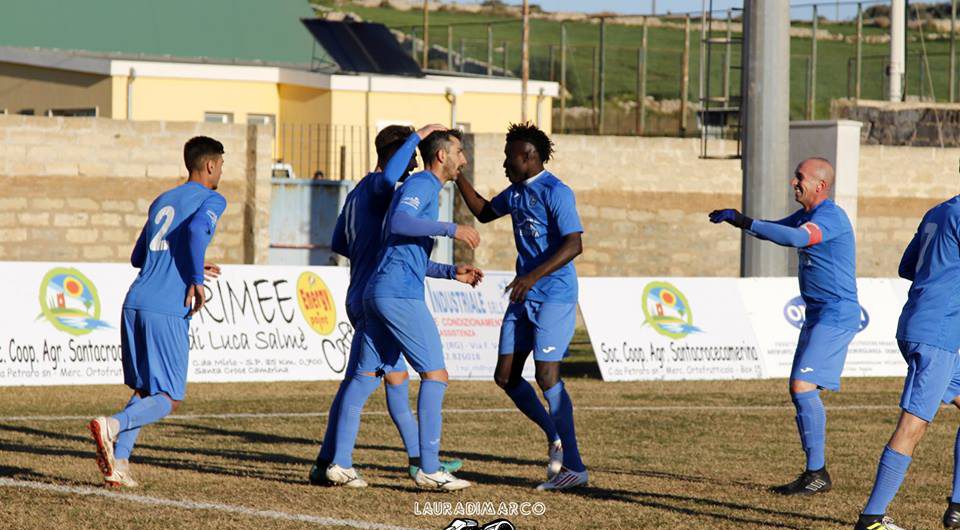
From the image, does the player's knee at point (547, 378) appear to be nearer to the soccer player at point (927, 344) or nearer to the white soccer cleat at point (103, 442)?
the soccer player at point (927, 344)

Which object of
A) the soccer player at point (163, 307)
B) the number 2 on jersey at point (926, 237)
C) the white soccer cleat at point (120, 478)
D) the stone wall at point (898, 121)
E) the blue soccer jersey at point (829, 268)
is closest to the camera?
the number 2 on jersey at point (926, 237)

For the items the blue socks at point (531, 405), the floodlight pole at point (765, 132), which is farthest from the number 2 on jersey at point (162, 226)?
the floodlight pole at point (765, 132)

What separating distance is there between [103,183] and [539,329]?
17177mm

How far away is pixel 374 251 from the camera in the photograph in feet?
33.3

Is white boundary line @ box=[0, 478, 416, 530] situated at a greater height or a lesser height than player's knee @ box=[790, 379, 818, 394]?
lesser

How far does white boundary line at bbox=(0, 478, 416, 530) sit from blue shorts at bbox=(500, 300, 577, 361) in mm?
2065

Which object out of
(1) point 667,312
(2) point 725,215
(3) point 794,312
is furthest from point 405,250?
(3) point 794,312

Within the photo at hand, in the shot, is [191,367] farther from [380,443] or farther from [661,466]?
[661,466]

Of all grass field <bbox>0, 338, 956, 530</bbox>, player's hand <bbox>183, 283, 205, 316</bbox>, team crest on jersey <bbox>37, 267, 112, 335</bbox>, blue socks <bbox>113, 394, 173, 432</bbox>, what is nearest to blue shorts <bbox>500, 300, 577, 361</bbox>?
grass field <bbox>0, 338, 956, 530</bbox>

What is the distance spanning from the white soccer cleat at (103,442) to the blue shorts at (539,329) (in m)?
2.55

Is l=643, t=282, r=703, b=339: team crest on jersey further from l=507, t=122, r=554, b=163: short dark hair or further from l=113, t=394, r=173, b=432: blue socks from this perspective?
l=113, t=394, r=173, b=432: blue socks

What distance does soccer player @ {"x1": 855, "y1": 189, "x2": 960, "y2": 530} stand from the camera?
27.5 feet

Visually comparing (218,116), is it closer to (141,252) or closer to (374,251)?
(141,252)

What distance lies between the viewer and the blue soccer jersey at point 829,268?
33.9ft
